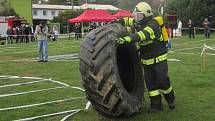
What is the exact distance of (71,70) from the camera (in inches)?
514

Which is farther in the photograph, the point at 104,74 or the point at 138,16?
the point at 138,16

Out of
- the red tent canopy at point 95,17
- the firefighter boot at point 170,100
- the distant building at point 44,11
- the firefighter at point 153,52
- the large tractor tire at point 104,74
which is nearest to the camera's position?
the large tractor tire at point 104,74

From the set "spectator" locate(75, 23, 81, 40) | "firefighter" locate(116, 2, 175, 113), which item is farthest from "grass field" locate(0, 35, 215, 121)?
"spectator" locate(75, 23, 81, 40)

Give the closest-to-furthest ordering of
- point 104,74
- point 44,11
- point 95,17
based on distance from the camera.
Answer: point 104,74
point 95,17
point 44,11

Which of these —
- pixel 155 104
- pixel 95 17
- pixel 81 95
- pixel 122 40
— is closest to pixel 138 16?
pixel 122 40

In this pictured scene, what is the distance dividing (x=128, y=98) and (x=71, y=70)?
23.2ft

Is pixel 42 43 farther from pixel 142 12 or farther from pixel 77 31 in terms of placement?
pixel 77 31

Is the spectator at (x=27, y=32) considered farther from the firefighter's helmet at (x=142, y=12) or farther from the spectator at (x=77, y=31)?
the firefighter's helmet at (x=142, y=12)

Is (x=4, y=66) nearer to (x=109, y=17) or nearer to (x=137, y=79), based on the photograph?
(x=137, y=79)

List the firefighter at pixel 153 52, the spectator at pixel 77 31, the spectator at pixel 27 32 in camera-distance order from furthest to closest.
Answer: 1. the spectator at pixel 77 31
2. the spectator at pixel 27 32
3. the firefighter at pixel 153 52

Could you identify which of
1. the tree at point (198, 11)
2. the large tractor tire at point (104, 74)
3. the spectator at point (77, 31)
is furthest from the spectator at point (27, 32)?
the large tractor tire at point (104, 74)

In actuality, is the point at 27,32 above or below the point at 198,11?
below

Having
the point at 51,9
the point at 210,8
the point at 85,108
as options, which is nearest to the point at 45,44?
the point at 85,108

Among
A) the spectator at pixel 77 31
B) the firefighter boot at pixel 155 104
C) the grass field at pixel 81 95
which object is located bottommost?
the grass field at pixel 81 95
